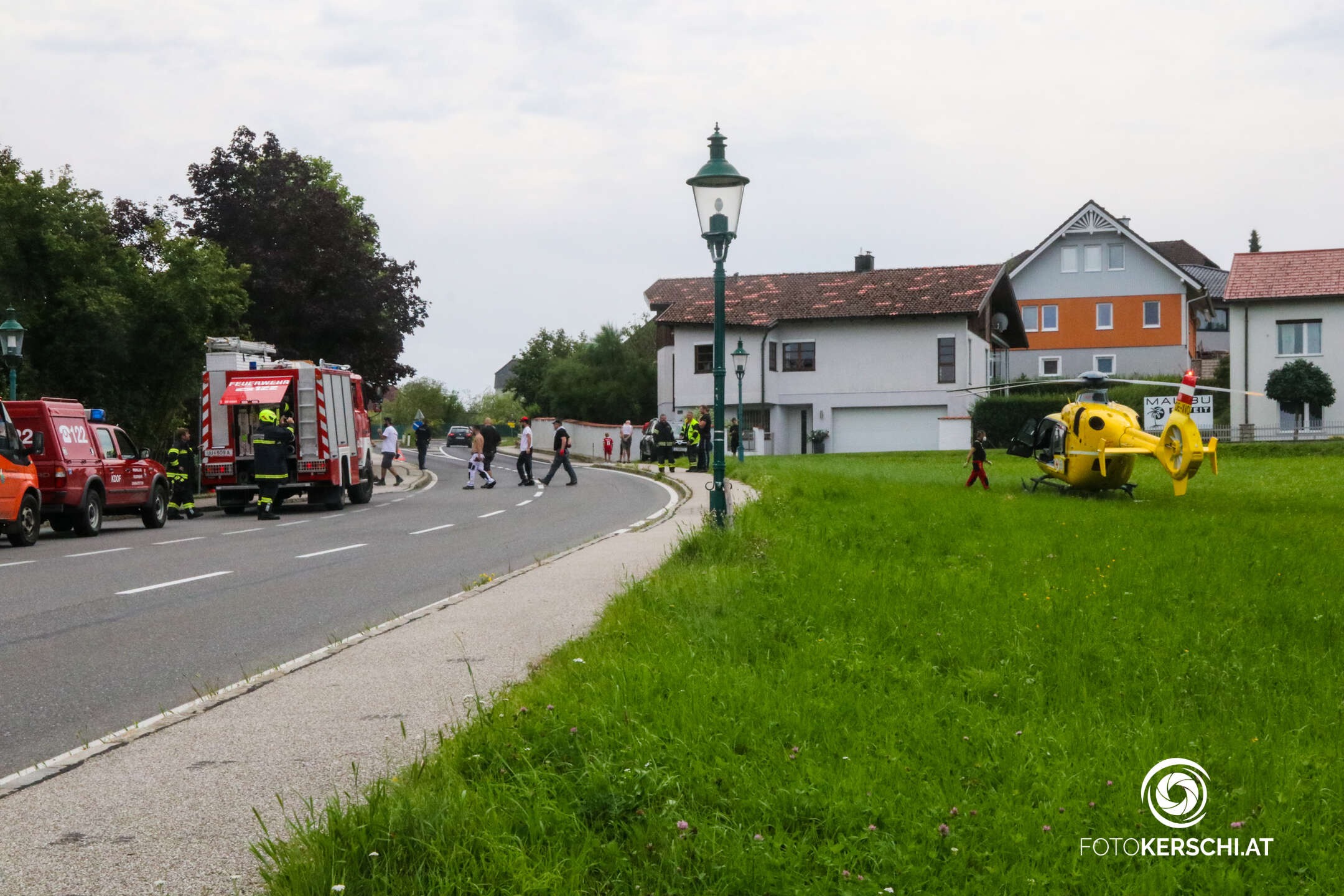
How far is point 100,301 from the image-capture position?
2622 centimetres

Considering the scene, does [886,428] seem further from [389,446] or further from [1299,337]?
[389,446]

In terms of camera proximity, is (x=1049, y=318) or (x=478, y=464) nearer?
(x=478, y=464)

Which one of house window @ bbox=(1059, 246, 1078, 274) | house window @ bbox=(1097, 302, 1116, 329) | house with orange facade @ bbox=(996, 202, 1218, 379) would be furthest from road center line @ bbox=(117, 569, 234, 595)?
house window @ bbox=(1097, 302, 1116, 329)

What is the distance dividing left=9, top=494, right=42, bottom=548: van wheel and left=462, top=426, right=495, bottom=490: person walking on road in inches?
580

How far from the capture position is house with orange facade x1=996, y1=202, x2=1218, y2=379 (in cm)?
6481

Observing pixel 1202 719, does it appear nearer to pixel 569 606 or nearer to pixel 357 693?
pixel 357 693

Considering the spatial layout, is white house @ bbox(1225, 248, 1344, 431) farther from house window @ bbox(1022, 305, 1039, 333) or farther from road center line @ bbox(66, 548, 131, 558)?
road center line @ bbox(66, 548, 131, 558)

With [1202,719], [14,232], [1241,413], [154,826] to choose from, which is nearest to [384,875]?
[154,826]

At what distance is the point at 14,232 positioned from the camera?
26047mm

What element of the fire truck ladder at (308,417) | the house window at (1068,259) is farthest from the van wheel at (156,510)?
the house window at (1068,259)

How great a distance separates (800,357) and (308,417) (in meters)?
35.7

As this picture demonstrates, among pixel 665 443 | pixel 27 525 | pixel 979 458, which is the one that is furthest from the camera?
pixel 665 443

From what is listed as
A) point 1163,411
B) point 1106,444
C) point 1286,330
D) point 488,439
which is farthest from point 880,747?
point 1286,330

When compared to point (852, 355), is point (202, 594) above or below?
below
